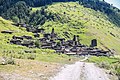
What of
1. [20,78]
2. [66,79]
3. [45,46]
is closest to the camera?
[20,78]

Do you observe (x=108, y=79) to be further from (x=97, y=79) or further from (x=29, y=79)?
(x=29, y=79)

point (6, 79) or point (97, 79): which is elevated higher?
point (6, 79)

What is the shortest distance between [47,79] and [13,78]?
23.4 ft

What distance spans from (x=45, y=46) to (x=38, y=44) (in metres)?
8.47

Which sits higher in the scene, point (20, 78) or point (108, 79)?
point (20, 78)

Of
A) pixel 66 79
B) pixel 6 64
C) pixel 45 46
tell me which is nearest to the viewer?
pixel 66 79

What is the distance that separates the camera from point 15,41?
176 metres

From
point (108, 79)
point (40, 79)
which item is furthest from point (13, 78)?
point (108, 79)

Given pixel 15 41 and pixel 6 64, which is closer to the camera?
pixel 6 64

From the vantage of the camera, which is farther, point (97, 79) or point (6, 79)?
point (97, 79)

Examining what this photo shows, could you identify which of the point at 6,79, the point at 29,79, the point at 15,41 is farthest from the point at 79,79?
the point at 15,41

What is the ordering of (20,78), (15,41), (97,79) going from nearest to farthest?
(20,78), (97,79), (15,41)

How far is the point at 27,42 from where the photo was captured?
611ft

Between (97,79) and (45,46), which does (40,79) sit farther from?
(45,46)
